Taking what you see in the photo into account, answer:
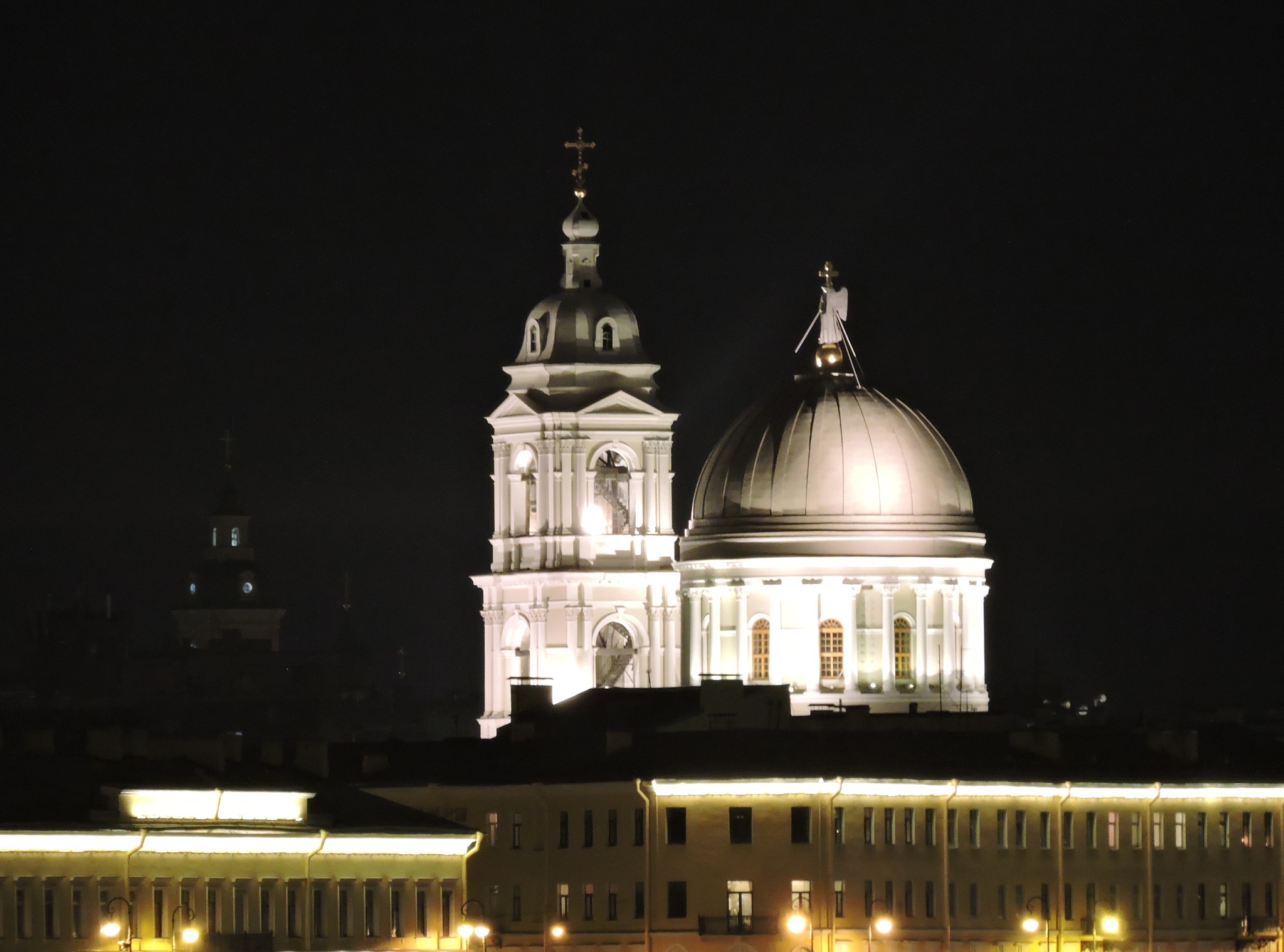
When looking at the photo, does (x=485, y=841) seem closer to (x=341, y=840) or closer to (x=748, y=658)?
(x=341, y=840)

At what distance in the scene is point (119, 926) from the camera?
11462cm

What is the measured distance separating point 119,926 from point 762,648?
5829 cm

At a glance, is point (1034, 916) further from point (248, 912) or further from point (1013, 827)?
point (248, 912)

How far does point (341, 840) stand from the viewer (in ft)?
396

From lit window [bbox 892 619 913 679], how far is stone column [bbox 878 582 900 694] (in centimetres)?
19

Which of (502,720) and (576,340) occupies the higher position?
(576,340)

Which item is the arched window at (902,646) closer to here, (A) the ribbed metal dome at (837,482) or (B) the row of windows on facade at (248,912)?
(A) the ribbed metal dome at (837,482)

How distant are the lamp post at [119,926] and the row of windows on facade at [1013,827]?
823 inches

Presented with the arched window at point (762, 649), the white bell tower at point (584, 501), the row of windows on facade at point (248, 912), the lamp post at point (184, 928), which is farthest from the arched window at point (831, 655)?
the lamp post at point (184, 928)

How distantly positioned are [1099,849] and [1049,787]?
6.92 ft

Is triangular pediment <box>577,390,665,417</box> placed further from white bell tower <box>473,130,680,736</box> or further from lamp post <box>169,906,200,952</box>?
lamp post <box>169,906,200,952</box>

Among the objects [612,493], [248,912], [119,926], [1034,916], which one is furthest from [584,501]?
[119,926]

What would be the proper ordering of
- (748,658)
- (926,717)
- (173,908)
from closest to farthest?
(173,908) → (926,717) → (748,658)

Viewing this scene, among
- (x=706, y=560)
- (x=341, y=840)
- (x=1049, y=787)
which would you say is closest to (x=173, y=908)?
(x=341, y=840)
